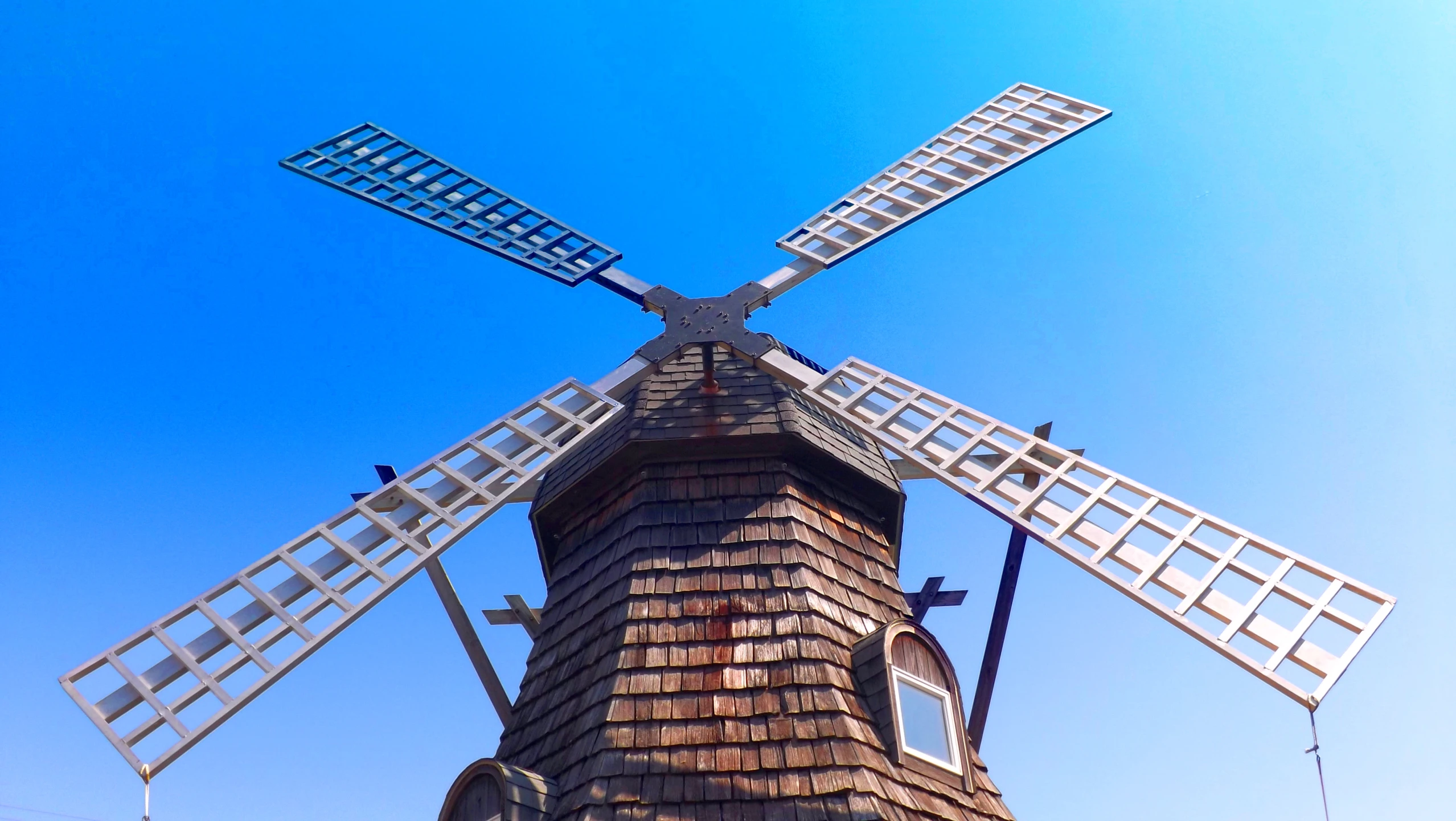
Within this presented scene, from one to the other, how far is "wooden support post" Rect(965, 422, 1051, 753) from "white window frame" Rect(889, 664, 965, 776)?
1271mm

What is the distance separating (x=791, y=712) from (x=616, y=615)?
1.13 metres

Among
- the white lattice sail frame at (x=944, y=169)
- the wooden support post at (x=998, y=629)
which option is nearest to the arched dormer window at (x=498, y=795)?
the wooden support post at (x=998, y=629)

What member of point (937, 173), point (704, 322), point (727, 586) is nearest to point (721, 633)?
point (727, 586)

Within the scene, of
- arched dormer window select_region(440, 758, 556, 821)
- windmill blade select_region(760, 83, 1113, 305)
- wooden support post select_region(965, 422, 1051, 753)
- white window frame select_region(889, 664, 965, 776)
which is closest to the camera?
arched dormer window select_region(440, 758, 556, 821)

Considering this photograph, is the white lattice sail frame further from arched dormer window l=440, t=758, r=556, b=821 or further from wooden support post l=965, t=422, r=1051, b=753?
arched dormer window l=440, t=758, r=556, b=821

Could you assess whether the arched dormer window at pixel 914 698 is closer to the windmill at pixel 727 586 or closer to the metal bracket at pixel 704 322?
the windmill at pixel 727 586

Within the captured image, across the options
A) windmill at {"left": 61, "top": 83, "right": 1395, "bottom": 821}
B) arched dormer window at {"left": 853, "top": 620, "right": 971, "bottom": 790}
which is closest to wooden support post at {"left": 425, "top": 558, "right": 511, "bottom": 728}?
windmill at {"left": 61, "top": 83, "right": 1395, "bottom": 821}

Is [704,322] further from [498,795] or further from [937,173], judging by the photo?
[498,795]

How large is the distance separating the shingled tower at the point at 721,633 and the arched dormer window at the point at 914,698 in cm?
1

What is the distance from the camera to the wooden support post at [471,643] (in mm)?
7617

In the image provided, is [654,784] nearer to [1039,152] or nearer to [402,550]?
[402,550]

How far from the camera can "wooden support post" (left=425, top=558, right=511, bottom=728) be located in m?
7.62

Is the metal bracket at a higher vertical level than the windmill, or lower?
higher

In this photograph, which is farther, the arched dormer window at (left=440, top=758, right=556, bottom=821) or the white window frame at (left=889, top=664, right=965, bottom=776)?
the white window frame at (left=889, top=664, right=965, bottom=776)
